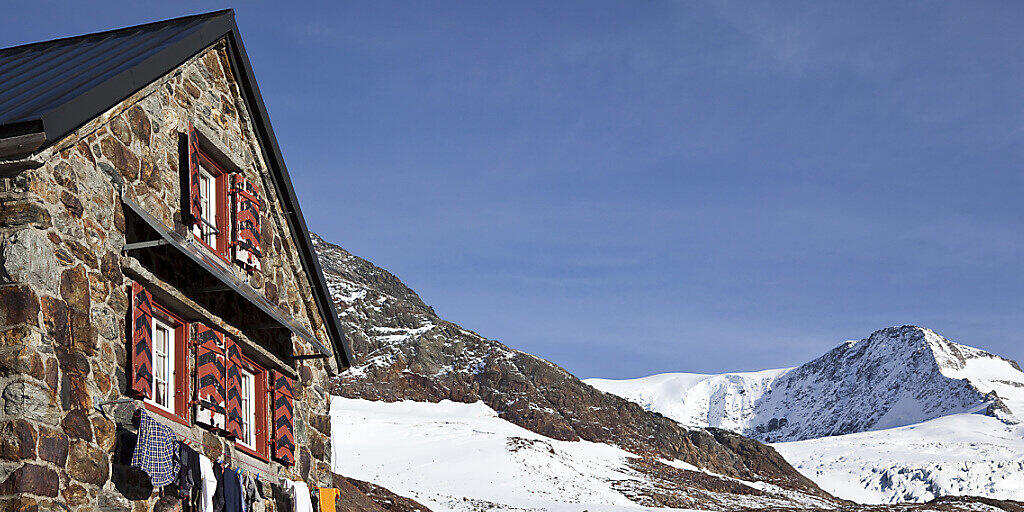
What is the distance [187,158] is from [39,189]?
10.3ft

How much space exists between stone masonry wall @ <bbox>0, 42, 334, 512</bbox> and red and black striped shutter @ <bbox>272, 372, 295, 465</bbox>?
159 cm

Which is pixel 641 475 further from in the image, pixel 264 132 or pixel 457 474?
pixel 264 132

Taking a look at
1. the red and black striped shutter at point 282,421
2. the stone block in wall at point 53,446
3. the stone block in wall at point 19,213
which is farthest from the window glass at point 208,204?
the stone block in wall at point 53,446

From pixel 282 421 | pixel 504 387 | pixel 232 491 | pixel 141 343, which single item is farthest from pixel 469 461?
pixel 141 343

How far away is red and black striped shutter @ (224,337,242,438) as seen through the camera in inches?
527

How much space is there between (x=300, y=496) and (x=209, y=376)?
2712 mm

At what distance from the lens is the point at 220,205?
46.8 feet

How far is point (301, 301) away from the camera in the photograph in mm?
16391

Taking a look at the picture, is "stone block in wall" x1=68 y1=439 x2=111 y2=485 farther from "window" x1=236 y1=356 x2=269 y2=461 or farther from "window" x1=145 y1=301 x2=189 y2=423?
"window" x1=236 y1=356 x2=269 y2=461

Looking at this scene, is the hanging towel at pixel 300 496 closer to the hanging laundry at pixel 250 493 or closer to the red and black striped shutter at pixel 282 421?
the red and black striped shutter at pixel 282 421

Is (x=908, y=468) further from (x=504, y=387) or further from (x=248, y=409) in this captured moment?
(x=248, y=409)

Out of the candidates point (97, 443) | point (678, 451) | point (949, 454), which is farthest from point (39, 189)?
point (949, 454)

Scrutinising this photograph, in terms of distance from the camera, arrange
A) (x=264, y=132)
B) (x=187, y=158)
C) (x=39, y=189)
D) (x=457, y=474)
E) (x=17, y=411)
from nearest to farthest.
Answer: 1. (x=17, y=411)
2. (x=39, y=189)
3. (x=187, y=158)
4. (x=264, y=132)
5. (x=457, y=474)

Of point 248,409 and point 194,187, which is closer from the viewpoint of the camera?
point 194,187
